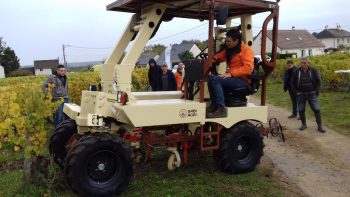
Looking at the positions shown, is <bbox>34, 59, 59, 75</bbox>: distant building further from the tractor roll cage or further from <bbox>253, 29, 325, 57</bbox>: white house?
the tractor roll cage

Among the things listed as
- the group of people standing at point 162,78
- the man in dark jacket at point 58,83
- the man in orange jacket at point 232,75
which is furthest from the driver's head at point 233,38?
the group of people standing at point 162,78

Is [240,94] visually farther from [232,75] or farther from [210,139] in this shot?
[210,139]

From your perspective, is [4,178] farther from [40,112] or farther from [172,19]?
[172,19]

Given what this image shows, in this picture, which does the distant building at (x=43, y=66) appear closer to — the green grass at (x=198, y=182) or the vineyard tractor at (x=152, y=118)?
the vineyard tractor at (x=152, y=118)

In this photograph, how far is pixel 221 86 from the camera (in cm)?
650

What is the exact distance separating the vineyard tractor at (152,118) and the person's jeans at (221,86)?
0.11 m

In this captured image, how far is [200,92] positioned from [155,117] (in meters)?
0.89

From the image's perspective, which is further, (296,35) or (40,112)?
(296,35)

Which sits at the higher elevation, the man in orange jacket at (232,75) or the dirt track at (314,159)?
the man in orange jacket at (232,75)

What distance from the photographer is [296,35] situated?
75125mm

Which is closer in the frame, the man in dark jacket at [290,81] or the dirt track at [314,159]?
the dirt track at [314,159]

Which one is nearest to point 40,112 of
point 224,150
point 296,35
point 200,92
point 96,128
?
point 96,128

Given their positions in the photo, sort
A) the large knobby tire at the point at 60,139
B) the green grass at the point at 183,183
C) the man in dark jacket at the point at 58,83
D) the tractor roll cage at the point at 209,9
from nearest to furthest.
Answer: the green grass at the point at 183,183
the tractor roll cage at the point at 209,9
the large knobby tire at the point at 60,139
the man in dark jacket at the point at 58,83

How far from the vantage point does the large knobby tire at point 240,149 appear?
654 centimetres
